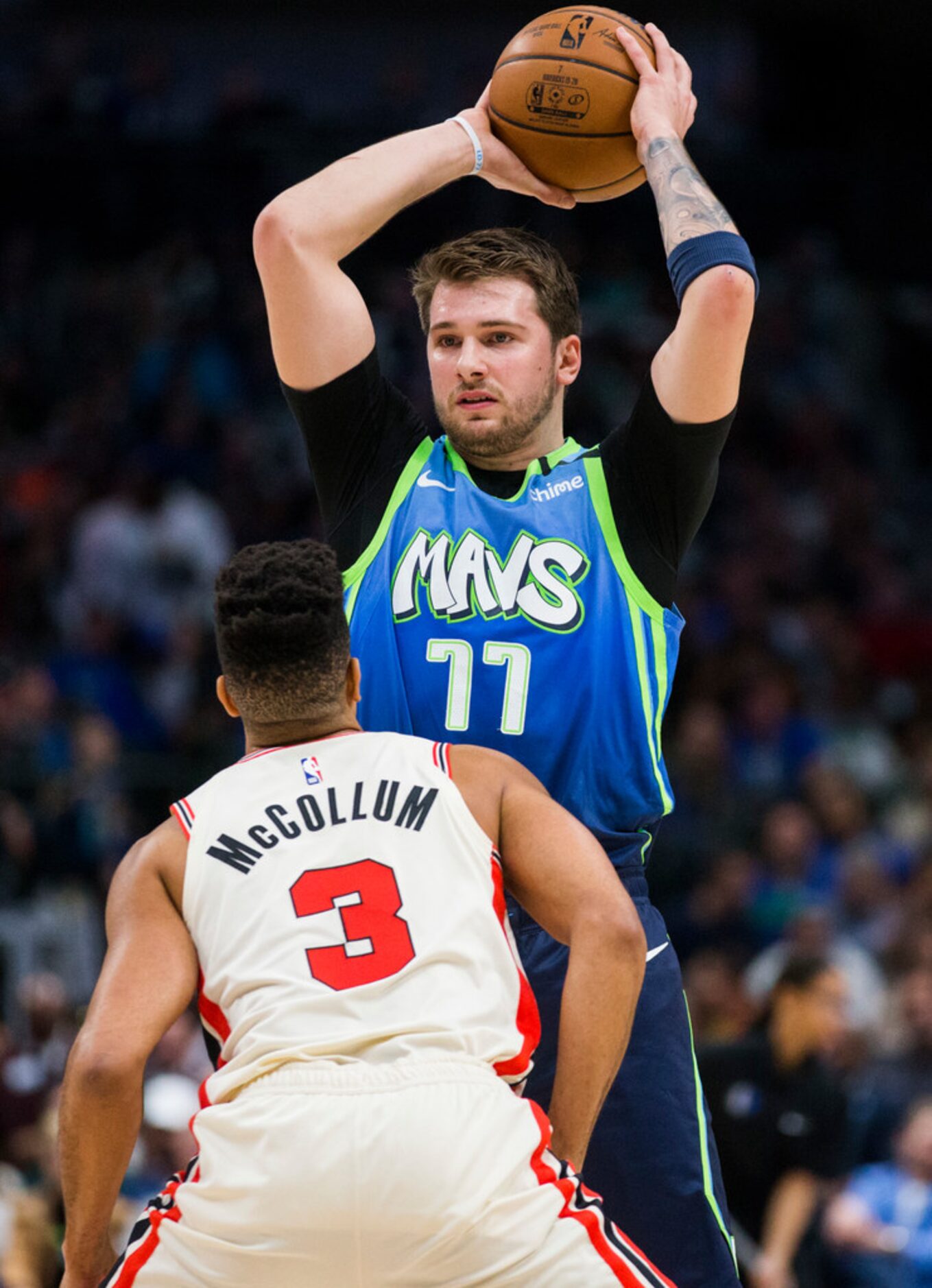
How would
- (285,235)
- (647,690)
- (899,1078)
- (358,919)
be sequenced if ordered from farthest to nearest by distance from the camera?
(899,1078) → (647,690) → (285,235) → (358,919)

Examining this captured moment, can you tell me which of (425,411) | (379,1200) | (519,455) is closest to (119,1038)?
(379,1200)

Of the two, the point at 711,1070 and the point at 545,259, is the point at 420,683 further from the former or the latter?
the point at 711,1070

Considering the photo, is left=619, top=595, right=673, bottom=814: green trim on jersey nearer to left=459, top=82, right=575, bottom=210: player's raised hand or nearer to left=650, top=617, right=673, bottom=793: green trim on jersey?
left=650, top=617, right=673, bottom=793: green trim on jersey

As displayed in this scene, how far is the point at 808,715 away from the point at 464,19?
7.71m

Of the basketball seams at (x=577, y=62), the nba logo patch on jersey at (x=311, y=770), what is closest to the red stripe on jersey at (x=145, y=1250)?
the nba logo patch on jersey at (x=311, y=770)

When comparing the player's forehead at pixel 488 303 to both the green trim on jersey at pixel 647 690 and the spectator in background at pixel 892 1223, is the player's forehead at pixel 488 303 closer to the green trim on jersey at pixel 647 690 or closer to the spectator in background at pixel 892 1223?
the green trim on jersey at pixel 647 690

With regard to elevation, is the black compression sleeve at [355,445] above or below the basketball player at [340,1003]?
above

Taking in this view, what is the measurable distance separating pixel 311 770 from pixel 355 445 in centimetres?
118

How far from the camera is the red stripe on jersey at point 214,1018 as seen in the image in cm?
352

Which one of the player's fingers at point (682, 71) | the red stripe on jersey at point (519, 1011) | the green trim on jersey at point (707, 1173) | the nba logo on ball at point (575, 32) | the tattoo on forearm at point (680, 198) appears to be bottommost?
the green trim on jersey at point (707, 1173)

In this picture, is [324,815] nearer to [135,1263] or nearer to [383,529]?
[135,1263]

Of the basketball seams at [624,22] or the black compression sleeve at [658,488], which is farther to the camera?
the basketball seams at [624,22]

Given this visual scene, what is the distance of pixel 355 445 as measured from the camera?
177 inches

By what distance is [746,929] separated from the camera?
1095 centimetres
